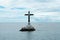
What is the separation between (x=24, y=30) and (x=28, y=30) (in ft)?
18.6

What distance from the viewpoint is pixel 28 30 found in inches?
4838

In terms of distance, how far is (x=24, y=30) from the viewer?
127812 millimetres
